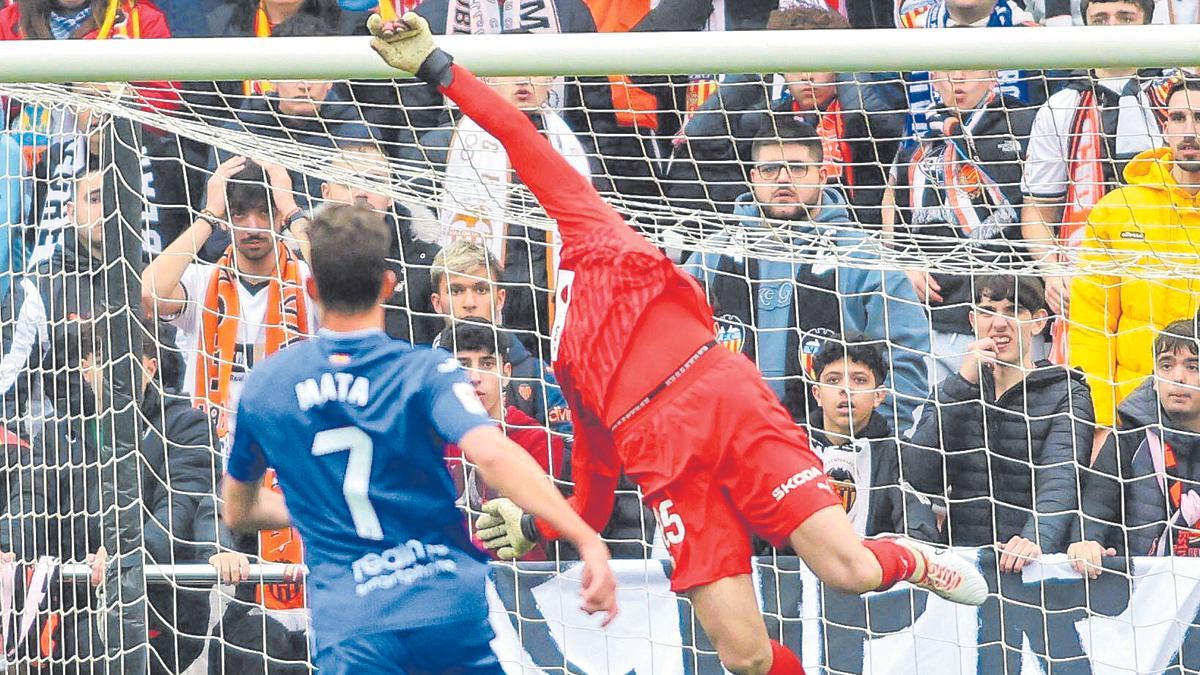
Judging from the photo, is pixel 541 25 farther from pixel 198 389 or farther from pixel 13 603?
pixel 13 603

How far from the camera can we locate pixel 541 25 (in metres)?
6.66

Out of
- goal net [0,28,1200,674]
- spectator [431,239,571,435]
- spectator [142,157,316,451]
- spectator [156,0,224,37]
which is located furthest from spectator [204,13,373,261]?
spectator [156,0,224,37]

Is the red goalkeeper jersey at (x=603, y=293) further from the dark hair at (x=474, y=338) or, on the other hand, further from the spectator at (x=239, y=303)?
the spectator at (x=239, y=303)

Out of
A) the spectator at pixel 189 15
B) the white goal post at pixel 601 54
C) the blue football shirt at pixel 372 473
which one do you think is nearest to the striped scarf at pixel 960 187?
the white goal post at pixel 601 54

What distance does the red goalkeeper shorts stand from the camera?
3904 millimetres

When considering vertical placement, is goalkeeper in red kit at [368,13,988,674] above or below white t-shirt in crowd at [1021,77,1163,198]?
below

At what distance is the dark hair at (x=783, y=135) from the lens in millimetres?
5500

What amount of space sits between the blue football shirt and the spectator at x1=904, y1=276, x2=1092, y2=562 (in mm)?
2716

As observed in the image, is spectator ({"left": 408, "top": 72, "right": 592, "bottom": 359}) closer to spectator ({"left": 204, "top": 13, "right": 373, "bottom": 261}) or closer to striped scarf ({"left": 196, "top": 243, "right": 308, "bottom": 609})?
spectator ({"left": 204, "top": 13, "right": 373, "bottom": 261})

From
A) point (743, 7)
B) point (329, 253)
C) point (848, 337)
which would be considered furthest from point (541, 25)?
point (329, 253)

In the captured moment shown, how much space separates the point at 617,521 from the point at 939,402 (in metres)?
1.27

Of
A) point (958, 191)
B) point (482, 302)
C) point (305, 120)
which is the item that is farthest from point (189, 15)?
point (958, 191)

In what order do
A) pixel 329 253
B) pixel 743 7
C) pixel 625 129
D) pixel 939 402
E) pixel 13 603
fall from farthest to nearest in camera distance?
pixel 743 7
pixel 625 129
pixel 939 402
pixel 13 603
pixel 329 253

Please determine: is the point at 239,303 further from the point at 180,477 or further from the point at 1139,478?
the point at 1139,478
